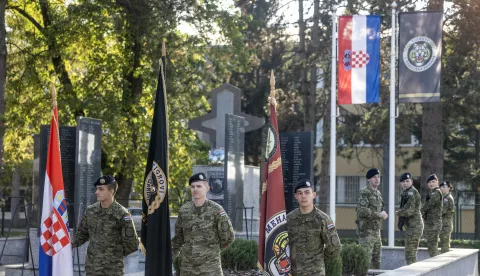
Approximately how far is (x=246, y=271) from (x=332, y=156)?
548 centimetres

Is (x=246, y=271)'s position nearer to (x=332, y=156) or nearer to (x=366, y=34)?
(x=332, y=156)

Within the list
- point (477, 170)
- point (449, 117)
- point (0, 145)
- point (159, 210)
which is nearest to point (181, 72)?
point (0, 145)

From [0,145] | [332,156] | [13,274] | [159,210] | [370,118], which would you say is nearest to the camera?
[159,210]

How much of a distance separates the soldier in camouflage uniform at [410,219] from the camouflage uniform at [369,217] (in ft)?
3.69

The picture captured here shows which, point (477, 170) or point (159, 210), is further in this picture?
point (477, 170)

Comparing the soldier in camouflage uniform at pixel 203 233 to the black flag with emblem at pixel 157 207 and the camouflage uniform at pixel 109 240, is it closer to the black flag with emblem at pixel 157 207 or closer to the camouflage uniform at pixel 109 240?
the black flag with emblem at pixel 157 207

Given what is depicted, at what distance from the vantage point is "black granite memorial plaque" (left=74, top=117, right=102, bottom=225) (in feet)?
Result: 57.7

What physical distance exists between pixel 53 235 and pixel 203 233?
1904 millimetres

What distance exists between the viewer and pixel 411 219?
56.7ft

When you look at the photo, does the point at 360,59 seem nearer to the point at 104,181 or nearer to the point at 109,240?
the point at 104,181

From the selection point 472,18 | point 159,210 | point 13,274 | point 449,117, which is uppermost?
point 472,18

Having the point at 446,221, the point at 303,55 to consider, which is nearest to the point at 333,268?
the point at 446,221

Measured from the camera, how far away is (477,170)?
3591 centimetres

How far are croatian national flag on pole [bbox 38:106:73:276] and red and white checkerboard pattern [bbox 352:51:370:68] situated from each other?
11506mm
